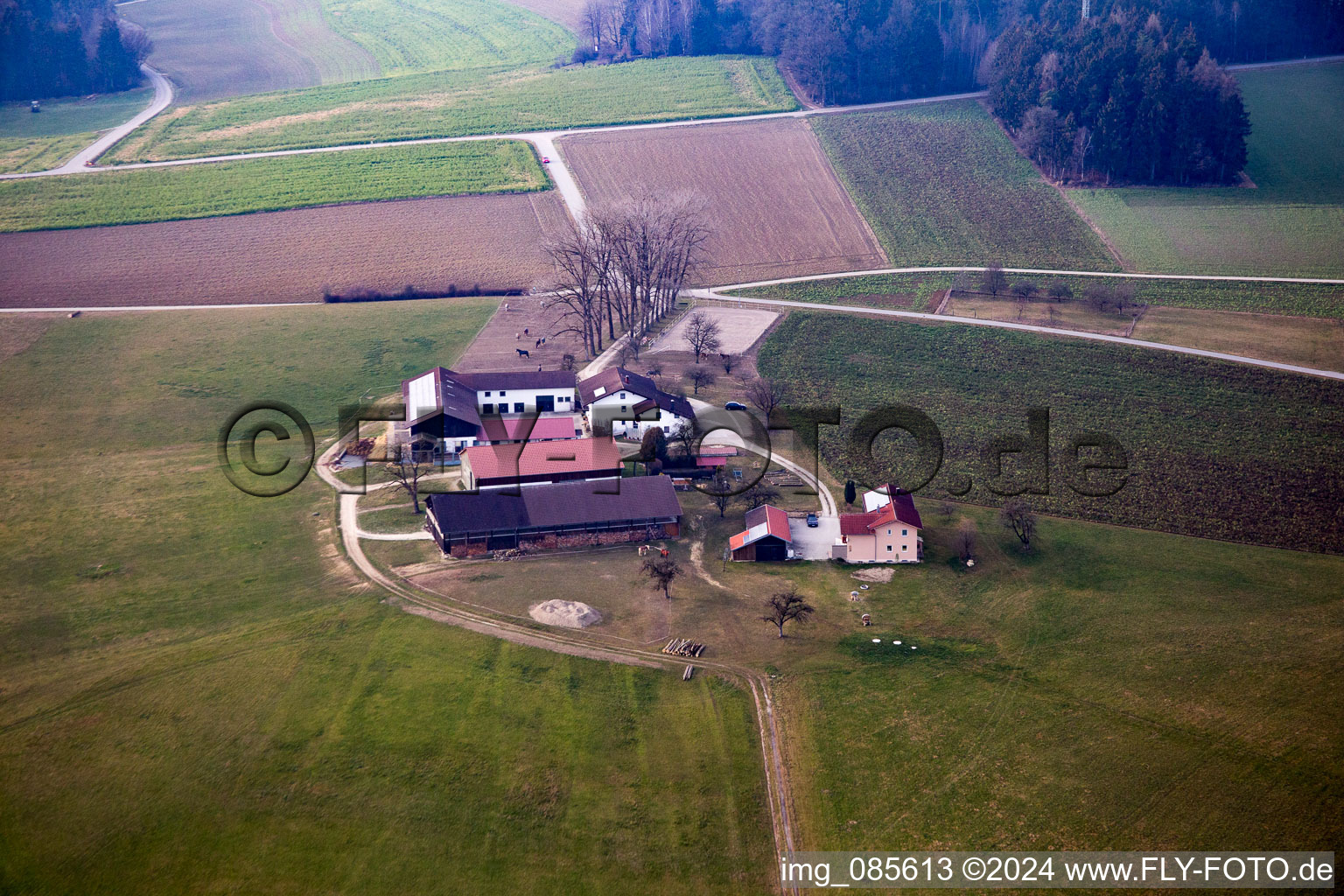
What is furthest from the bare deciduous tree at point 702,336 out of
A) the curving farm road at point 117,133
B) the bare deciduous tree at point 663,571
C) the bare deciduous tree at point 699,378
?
the curving farm road at point 117,133

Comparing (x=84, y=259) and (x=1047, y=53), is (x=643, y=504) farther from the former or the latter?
(x=1047, y=53)

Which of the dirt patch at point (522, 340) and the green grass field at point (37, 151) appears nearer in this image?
the dirt patch at point (522, 340)

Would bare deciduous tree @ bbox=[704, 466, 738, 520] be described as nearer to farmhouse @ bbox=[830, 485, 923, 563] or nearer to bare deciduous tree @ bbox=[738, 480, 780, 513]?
bare deciduous tree @ bbox=[738, 480, 780, 513]

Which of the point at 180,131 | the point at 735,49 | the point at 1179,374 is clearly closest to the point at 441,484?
the point at 1179,374

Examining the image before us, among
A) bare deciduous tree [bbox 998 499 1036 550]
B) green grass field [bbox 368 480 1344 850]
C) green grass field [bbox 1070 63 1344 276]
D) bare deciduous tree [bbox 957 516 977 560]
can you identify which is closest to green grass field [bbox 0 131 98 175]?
green grass field [bbox 368 480 1344 850]

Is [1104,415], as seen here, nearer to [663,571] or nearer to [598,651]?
[663,571]

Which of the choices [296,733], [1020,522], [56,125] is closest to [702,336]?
[1020,522]

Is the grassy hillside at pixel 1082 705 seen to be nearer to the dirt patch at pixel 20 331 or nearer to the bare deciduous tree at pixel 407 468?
the bare deciduous tree at pixel 407 468
